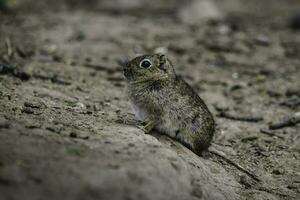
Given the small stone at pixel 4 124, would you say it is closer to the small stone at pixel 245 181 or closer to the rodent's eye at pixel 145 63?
the rodent's eye at pixel 145 63

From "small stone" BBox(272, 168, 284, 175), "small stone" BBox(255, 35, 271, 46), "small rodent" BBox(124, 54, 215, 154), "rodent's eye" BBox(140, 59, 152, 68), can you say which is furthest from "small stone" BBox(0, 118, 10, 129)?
"small stone" BBox(255, 35, 271, 46)

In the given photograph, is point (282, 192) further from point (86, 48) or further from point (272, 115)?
point (86, 48)

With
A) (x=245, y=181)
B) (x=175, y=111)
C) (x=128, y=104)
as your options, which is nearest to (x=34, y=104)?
(x=175, y=111)

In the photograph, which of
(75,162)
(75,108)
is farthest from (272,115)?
(75,162)

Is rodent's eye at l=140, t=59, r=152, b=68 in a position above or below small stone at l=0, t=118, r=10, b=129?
above

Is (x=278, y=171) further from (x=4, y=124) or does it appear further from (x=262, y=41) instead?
(x=262, y=41)

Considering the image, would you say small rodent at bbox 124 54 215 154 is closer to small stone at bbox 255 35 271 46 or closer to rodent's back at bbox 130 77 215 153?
rodent's back at bbox 130 77 215 153
